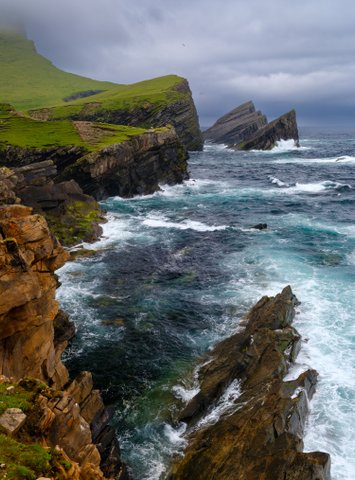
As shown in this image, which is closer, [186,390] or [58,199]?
[186,390]

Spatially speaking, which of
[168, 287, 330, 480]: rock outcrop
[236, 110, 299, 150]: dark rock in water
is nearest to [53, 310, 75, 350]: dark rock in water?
[168, 287, 330, 480]: rock outcrop

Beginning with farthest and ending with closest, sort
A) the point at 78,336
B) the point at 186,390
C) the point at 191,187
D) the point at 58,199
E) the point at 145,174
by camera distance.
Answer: the point at 191,187, the point at 145,174, the point at 58,199, the point at 78,336, the point at 186,390

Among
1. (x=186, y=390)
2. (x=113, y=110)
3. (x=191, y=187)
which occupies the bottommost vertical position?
(x=186, y=390)

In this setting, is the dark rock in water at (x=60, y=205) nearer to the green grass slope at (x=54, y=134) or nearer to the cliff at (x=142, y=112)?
the green grass slope at (x=54, y=134)

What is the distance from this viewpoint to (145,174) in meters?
84.6

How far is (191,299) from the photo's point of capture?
122 feet

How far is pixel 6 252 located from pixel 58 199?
37.2 m

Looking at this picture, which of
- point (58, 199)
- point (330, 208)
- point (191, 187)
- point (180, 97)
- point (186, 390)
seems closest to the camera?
point (186, 390)

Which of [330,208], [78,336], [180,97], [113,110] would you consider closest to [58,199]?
[78,336]

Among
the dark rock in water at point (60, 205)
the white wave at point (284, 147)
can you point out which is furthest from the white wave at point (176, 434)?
the white wave at point (284, 147)

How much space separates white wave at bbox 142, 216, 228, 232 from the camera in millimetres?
59500

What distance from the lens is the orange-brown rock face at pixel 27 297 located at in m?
19.0

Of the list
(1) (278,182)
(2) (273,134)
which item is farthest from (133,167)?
(2) (273,134)

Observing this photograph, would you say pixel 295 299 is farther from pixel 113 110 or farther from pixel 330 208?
pixel 113 110
